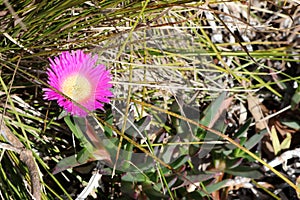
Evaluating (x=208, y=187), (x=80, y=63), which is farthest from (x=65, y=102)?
(x=208, y=187)

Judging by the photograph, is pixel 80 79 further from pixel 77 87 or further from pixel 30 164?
pixel 30 164

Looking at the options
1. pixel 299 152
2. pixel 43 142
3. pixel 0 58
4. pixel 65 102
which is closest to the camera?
pixel 65 102

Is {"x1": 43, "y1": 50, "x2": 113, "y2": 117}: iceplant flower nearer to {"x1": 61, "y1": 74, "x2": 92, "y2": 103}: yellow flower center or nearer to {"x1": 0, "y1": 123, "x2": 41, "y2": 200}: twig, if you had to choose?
{"x1": 61, "y1": 74, "x2": 92, "y2": 103}: yellow flower center

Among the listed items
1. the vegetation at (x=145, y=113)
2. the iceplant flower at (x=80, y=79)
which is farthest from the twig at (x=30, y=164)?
the iceplant flower at (x=80, y=79)

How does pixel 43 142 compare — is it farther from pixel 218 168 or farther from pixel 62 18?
pixel 218 168

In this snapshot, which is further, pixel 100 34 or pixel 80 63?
pixel 100 34

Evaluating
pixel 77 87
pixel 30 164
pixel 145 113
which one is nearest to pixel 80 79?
pixel 77 87

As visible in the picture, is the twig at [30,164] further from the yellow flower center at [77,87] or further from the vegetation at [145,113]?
the yellow flower center at [77,87]

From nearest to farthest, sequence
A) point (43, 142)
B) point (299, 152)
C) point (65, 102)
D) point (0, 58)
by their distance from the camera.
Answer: point (65, 102)
point (0, 58)
point (43, 142)
point (299, 152)
